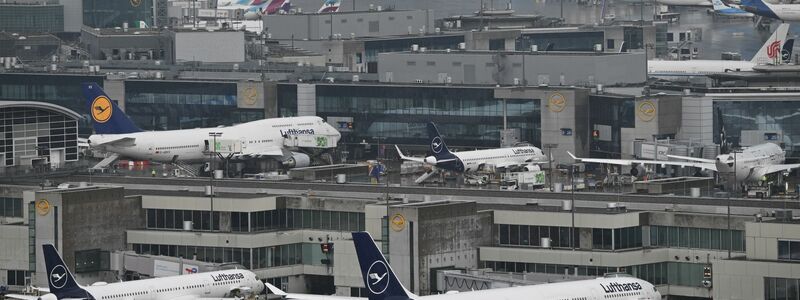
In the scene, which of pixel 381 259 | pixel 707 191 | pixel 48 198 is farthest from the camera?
pixel 707 191

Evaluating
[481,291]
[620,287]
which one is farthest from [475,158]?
[481,291]

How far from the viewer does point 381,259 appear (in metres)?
120

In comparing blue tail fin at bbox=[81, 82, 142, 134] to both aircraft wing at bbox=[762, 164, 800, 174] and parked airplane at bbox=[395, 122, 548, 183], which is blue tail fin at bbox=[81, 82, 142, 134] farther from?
aircraft wing at bbox=[762, 164, 800, 174]

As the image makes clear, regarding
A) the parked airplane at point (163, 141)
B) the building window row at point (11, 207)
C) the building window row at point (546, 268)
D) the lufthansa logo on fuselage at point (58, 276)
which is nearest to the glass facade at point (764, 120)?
the parked airplane at point (163, 141)

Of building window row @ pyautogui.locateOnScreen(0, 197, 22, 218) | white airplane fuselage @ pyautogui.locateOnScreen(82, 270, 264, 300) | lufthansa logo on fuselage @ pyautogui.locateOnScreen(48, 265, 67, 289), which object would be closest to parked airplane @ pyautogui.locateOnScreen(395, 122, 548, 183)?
building window row @ pyautogui.locateOnScreen(0, 197, 22, 218)

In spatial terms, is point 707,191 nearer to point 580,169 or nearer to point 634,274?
point 634,274

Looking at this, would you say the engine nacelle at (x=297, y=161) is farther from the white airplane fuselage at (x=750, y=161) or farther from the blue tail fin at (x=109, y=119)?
the white airplane fuselage at (x=750, y=161)

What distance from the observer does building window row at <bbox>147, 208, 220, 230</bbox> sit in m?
151

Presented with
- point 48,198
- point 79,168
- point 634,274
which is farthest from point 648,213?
point 79,168

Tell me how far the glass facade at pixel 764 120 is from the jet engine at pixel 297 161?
33.7 meters

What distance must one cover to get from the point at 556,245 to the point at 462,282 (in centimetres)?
719

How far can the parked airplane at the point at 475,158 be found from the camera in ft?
612

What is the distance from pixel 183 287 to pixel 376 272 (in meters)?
18.6

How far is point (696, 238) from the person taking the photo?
13900cm
